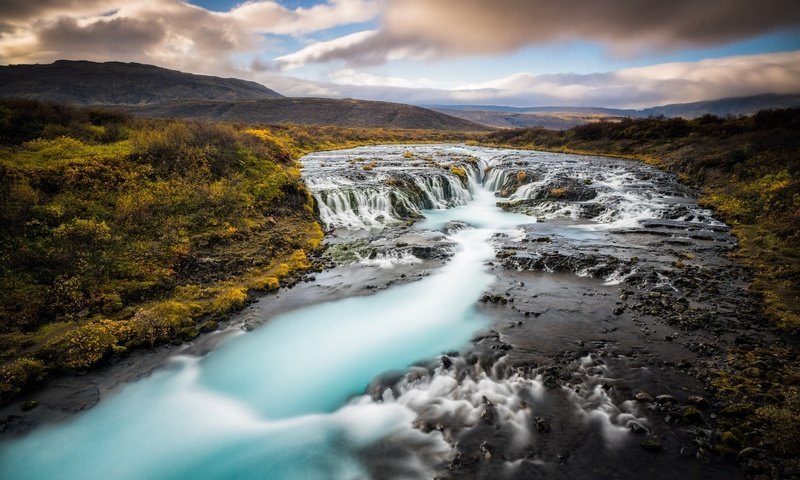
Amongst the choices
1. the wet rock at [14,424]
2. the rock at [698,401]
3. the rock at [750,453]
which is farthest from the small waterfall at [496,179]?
A: the wet rock at [14,424]

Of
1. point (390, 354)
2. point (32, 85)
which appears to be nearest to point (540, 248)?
point (390, 354)

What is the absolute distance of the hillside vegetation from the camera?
31.1ft

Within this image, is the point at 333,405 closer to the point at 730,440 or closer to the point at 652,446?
the point at 652,446

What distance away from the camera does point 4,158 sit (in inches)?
555

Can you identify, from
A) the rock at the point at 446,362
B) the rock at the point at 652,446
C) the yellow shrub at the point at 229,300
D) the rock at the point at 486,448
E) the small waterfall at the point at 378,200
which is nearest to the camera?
the rock at the point at 652,446

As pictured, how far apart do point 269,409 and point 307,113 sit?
5823 inches

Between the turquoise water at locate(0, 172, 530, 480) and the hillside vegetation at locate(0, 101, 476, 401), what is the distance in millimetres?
1762

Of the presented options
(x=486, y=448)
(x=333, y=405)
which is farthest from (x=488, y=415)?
(x=333, y=405)

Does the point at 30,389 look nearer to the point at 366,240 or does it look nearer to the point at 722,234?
the point at 366,240

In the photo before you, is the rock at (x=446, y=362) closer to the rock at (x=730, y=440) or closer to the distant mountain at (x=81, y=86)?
the rock at (x=730, y=440)

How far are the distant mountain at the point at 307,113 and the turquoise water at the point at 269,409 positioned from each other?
12832 centimetres

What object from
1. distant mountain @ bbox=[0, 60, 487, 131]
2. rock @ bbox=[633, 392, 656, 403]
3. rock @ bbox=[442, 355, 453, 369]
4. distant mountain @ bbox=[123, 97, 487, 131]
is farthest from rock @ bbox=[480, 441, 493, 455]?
distant mountain @ bbox=[123, 97, 487, 131]

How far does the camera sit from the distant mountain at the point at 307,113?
133750mm

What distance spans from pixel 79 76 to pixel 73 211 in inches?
9418
